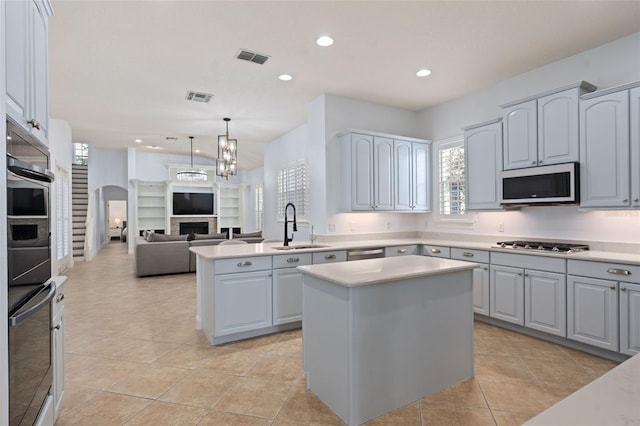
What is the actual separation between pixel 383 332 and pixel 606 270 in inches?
85.9

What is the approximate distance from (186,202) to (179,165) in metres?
1.21

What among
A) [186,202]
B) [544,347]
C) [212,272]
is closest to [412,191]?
[544,347]

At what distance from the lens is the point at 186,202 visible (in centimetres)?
1112

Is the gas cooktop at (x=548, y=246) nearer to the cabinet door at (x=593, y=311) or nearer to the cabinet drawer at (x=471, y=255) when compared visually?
the cabinet drawer at (x=471, y=255)

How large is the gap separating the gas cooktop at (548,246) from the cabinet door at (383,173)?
1575 millimetres

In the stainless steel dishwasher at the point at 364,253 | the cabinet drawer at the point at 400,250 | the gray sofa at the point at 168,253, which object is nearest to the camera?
the stainless steel dishwasher at the point at 364,253

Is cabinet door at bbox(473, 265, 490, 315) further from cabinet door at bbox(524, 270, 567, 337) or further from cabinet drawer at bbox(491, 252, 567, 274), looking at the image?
cabinet door at bbox(524, 270, 567, 337)

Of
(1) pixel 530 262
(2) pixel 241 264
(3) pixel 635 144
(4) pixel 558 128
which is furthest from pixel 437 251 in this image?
(2) pixel 241 264

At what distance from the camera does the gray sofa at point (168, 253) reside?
663 centimetres

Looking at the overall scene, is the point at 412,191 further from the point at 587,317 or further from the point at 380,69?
the point at 587,317

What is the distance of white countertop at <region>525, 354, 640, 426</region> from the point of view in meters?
0.65

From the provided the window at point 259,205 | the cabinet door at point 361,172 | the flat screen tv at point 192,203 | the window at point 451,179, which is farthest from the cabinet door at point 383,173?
the flat screen tv at point 192,203

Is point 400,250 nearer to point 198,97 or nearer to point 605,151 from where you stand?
point 605,151

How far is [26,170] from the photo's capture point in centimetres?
140
